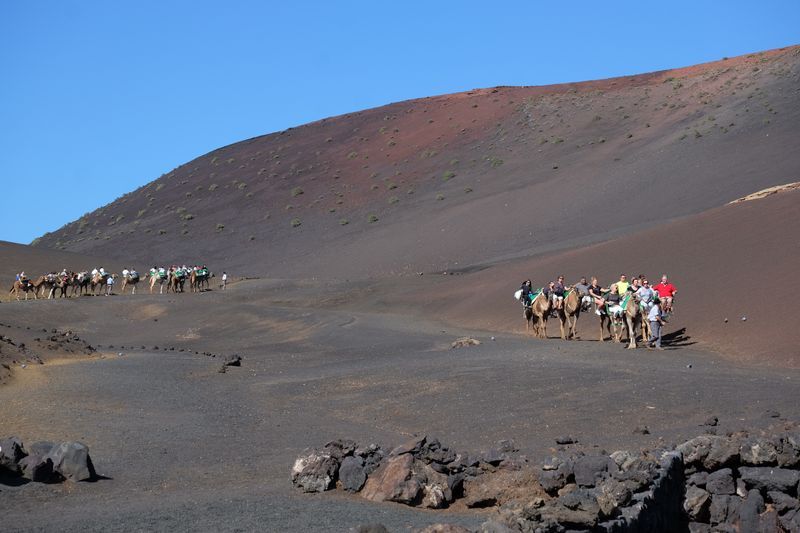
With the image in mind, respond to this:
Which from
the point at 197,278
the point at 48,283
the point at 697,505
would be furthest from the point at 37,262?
the point at 697,505

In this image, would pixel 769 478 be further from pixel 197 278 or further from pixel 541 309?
pixel 197 278

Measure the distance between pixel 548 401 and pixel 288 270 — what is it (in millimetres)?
57636

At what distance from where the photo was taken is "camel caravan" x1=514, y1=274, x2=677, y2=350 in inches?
1128

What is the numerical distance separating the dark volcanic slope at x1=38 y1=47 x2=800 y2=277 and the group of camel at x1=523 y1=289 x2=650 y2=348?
84.3ft

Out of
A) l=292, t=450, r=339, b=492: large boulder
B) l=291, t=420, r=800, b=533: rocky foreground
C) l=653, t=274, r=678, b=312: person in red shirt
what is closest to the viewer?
l=291, t=420, r=800, b=533: rocky foreground

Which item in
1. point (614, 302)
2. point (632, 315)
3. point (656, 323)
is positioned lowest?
point (656, 323)

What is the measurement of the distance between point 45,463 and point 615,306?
20205mm

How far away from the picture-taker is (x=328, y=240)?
84.3 metres

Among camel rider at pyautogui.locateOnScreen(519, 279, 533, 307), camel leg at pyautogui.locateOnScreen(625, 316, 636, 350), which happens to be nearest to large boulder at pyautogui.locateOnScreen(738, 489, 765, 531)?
camel leg at pyautogui.locateOnScreen(625, 316, 636, 350)

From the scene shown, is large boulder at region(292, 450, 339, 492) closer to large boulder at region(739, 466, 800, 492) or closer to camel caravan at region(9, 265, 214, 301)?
large boulder at region(739, 466, 800, 492)

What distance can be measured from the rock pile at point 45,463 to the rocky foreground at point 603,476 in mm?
2666

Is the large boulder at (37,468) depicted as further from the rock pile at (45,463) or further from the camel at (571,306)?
the camel at (571,306)

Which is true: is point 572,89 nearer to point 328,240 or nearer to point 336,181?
point 336,181

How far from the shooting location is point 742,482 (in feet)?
40.5
